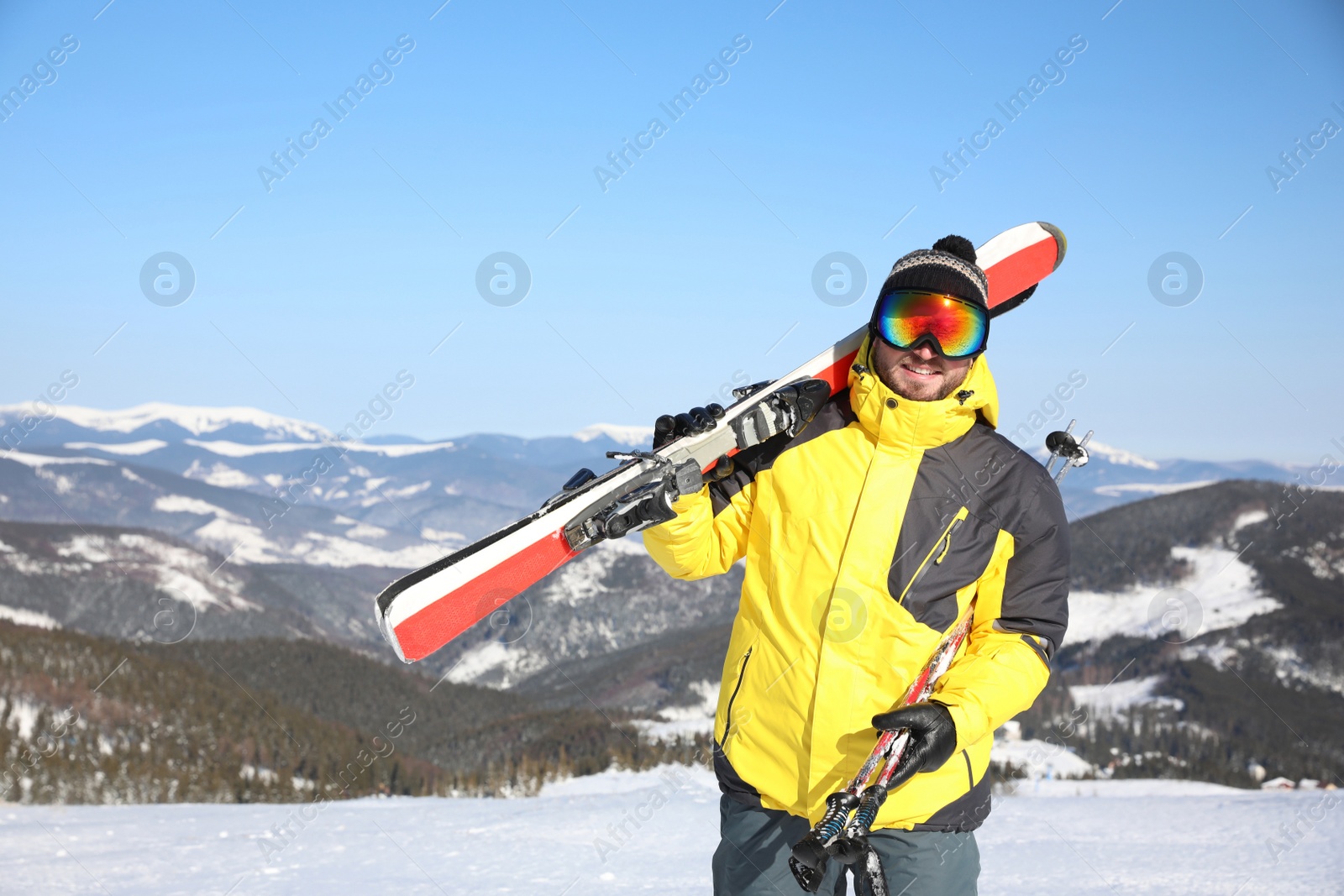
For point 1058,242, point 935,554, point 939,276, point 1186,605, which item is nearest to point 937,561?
point 935,554

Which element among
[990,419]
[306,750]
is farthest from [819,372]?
[306,750]

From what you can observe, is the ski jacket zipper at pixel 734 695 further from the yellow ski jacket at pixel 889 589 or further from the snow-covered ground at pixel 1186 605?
the snow-covered ground at pixel 1186 605

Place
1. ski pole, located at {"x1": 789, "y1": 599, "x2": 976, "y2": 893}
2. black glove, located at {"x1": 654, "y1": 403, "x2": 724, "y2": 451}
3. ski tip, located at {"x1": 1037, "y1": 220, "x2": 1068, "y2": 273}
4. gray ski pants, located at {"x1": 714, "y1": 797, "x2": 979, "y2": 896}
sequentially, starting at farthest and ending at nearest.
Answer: ski tip, located at {"x1": 1037, "y1": 220, "x2": 1068, "y2": 273}
black glove, located at {"x1": 654, "y1": 403, "x2": 724, "y2": 451}
gray ski pants, located at {"x1": 714, "y1": 797, "x2": 979, "y2": 896}
ski pole, located at {"x1": 789, "y1": 599, "x2": 976, "y2": 893}

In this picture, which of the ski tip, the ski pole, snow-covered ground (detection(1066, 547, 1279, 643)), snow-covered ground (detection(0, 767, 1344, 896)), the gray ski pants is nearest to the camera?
the ski pole

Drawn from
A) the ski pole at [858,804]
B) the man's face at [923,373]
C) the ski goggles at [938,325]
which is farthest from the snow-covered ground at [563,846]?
the ski goggles at [938,325]

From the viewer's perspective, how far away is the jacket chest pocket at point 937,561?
120 inches

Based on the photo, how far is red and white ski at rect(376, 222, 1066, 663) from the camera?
3230 millimetres

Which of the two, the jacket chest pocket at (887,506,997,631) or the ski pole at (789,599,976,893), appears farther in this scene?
the jacket chest pocket at (887,506,997,631)

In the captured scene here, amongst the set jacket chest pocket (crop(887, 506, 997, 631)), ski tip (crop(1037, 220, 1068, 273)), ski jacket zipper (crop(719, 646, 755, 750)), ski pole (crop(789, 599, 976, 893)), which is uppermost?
ski tip (crop(1037, 220, 1068, 273))

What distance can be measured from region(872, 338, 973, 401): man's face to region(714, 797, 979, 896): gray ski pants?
1.53 m

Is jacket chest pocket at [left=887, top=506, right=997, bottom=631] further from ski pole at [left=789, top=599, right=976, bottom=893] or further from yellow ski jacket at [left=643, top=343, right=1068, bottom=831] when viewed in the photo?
ski pole at [left=789, top=599, right=976, bottom=893]

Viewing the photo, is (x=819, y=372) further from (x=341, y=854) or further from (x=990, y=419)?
(x=341, y=854)

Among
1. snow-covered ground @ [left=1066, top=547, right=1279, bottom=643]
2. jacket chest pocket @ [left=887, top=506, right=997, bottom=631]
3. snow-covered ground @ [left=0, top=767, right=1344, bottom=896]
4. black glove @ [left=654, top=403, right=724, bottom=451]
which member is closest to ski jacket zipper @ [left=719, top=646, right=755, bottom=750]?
jacket chest pocket @ [left=887, top=506, right=997, bottom=631]

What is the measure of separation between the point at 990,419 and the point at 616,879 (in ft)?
18.6
